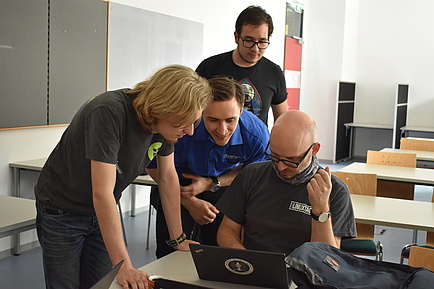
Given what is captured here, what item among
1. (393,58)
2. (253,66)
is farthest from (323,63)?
(253,66)

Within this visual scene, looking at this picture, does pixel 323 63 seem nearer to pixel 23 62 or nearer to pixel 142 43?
pixel 142 43

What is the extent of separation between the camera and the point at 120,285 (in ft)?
4.95

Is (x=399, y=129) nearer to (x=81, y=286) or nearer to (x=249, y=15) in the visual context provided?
(x=249, y=15)

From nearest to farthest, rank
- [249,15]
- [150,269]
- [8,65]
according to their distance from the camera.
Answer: [150,269], [249,15], [8,65]

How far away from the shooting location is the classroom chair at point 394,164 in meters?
4.37

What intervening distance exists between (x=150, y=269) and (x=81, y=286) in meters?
0.31

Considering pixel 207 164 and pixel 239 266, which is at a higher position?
pixel 207 164

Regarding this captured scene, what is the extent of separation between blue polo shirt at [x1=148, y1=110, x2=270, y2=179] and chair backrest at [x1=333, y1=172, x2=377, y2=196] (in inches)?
50.2

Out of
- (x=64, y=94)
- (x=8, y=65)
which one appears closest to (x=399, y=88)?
(x=64, y=94)

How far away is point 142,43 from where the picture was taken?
5055mm

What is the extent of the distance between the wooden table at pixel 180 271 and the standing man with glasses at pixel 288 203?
0.81ft

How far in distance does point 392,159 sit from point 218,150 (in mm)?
2806

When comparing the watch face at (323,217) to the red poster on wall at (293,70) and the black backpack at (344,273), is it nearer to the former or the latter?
the black backpack at (344,273)

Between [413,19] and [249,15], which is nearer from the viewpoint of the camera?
[249,15]
